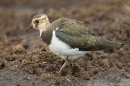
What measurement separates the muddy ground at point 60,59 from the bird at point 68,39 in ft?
1.65

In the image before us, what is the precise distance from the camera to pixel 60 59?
8297 millimetres

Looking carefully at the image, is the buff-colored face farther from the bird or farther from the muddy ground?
the muddy ground

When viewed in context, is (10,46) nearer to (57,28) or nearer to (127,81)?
(57,28)

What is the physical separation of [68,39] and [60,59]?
109 centimetres

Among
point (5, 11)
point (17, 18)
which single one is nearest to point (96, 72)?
point (17, 18)

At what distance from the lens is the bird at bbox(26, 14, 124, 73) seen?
23.7 ft

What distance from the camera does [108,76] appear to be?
7773mm

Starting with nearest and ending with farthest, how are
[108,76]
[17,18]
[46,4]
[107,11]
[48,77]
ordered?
[48,77], [108,76], [107,11], [17,18], [46,4]

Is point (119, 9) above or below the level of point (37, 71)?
above

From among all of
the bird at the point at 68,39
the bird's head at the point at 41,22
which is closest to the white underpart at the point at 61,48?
the bird at the point at 68,39

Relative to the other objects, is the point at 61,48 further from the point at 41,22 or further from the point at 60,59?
the point at 60,59

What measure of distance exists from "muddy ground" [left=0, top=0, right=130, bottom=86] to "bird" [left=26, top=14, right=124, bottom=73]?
503 mm

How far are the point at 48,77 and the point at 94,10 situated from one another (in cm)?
706

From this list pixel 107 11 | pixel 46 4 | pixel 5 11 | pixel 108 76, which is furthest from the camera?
pixel 46 4
